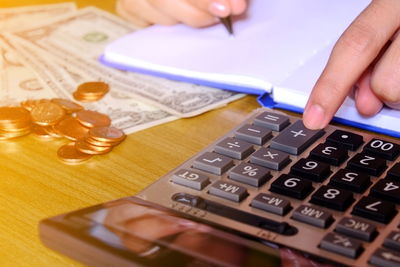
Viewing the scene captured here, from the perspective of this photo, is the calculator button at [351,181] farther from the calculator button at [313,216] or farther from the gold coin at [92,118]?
the gold coin at [92,118]

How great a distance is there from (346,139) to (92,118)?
11.5 inches

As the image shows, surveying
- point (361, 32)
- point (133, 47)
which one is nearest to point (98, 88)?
point (133, 47)

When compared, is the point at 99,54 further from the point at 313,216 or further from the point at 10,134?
the point at 313,216

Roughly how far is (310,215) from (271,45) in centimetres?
42

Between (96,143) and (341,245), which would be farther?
(96,143)

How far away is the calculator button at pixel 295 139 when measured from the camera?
64cm

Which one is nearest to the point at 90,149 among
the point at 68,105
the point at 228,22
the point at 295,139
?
the point at 68,105

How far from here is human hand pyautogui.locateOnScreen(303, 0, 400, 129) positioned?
690 millimetres

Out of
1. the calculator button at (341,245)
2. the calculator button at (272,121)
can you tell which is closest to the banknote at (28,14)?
the calculator button at (272,121)

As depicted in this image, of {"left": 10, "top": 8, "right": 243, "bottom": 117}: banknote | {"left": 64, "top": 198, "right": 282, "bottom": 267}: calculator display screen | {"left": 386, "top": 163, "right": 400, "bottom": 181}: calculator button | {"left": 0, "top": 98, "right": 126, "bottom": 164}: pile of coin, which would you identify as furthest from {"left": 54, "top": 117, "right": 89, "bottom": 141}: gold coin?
{"left": 386, "top": 163, "right": 400, "bottom": 181}: calculator button

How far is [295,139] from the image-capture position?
656 millimetres

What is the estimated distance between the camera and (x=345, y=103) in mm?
762

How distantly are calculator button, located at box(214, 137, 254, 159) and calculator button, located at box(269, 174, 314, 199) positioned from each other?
0.06 m

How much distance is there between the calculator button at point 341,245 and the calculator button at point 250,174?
10 cm
